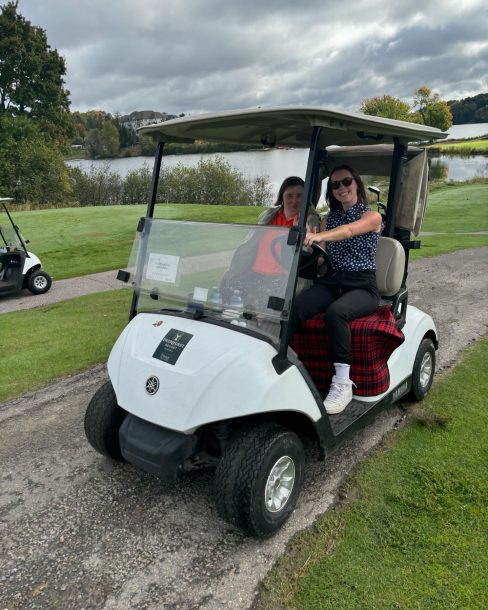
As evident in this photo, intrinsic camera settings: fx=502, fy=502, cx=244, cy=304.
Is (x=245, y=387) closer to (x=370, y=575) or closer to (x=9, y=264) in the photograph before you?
(x=370, y=575)

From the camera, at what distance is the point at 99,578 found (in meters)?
2.20

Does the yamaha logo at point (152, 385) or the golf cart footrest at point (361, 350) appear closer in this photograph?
the yamaha logo at point (152, 385)

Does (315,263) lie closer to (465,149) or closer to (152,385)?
(152,385)

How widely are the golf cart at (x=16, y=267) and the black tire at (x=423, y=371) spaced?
645 cm

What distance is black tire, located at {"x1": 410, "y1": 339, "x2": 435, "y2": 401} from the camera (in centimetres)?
360

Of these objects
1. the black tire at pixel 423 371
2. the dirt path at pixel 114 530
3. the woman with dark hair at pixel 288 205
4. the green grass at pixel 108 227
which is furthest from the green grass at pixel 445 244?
the dirt path at pixel 114 530

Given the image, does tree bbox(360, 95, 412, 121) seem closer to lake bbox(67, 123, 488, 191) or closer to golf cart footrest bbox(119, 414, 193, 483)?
lake bbox(67, 123, 488, 191)

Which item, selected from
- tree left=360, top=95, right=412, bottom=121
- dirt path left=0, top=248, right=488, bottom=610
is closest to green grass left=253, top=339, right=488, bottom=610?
dirt path left=0, top=248, right=488, bottom=610

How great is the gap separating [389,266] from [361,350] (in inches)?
29.0

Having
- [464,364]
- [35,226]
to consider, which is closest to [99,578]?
[464,364]

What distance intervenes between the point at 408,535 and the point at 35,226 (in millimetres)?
15710

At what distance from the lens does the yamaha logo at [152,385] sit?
2379 mm

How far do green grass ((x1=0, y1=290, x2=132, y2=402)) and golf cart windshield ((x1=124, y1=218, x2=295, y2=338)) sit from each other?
1902 mm

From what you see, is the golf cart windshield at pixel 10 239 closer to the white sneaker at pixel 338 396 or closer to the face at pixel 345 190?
the face at pixel 345 190
